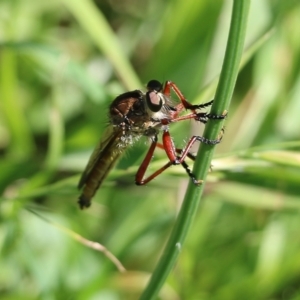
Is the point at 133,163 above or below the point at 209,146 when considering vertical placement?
below

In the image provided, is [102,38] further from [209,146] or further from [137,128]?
[209,146]

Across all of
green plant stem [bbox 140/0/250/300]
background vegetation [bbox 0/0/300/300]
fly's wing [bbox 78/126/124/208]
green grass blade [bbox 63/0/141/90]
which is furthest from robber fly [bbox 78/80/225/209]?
green grass blade [bbox 63/0/141/90]

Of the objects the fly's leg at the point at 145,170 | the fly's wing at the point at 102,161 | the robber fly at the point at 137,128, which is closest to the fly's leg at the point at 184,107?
the robber fly at the point at 137,128

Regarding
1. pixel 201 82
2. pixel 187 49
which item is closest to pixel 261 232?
pixel 201 82

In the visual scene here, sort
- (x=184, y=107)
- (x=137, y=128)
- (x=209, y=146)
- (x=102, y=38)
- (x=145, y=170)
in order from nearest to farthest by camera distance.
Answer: (x=209, y=146) < (x=184, y=107) < (x=145, y=170) < (x=137, y=128) < (x=102, y=38)

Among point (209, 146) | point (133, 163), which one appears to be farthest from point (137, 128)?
point (209, 146)

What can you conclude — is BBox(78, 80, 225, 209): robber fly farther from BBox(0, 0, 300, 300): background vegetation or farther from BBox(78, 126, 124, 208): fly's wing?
BBox(0, 0, 300, 300): background vegetation

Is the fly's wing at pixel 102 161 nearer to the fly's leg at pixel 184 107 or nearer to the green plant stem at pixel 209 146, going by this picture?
the fly's leg at pixel 184 107
